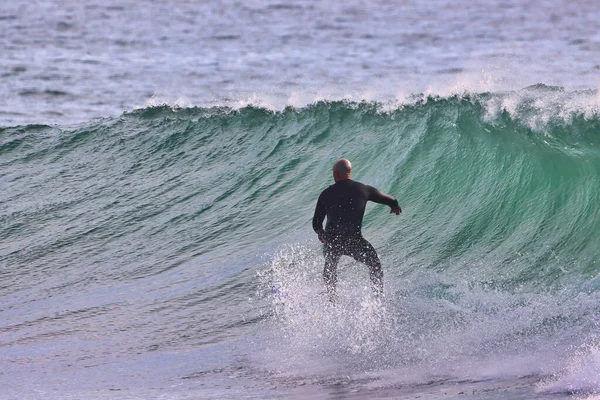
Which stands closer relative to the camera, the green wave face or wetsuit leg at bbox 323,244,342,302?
wetsuit leg at bbox 323,244,342,302

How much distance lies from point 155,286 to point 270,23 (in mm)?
44464

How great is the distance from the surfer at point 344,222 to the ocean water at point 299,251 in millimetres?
323

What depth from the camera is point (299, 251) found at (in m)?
12.6

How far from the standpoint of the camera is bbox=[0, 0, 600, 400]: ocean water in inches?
351

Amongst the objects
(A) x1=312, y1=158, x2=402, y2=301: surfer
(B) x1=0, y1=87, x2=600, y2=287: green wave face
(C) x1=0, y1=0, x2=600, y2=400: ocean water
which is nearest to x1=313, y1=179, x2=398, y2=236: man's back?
(A) x1=312, y1=158, x2=402, y2=301: surfer

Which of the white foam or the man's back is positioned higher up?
the man's back

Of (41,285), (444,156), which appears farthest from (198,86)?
(41,285)

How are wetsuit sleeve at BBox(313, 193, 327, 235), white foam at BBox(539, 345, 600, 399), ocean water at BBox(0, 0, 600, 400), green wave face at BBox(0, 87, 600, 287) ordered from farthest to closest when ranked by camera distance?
green wave face at BBox(0, 87, 600, 287)
wetsuit sleeve at BBox(313, 193, 327, 235)
ocean water at BBox(0, 0, 600, 400)
white foam at BBox(539, 345, 600, 399)

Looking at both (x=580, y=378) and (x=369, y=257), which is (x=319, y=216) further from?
(x=580, y=378)

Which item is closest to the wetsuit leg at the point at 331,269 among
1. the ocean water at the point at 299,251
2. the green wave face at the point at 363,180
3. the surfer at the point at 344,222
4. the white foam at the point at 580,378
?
the surfer at the point at 344,222

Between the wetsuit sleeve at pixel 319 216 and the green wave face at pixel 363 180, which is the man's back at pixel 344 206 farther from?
the green wave face at pixel 363 180

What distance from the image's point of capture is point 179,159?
56.1ft

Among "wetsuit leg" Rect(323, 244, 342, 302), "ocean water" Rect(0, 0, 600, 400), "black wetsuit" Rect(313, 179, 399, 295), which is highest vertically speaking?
"black wetsuit" Rect(313, 179, 399, 295)

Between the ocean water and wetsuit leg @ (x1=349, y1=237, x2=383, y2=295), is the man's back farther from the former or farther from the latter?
the ocean water
